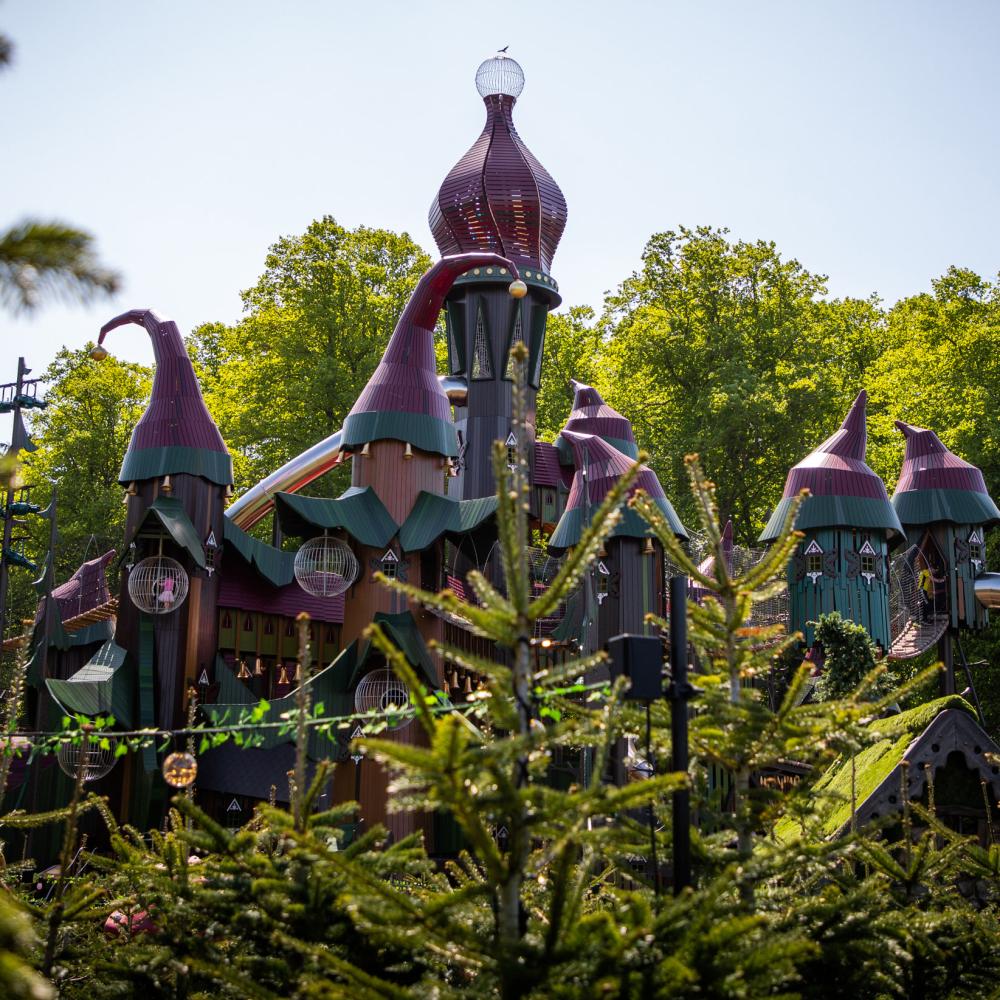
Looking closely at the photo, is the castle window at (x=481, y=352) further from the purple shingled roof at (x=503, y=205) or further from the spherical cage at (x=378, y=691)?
the spherical cage at (x=378, y=691)

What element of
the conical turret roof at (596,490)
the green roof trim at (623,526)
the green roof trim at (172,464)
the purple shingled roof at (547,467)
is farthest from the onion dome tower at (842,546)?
the green roof trim at (172,464)

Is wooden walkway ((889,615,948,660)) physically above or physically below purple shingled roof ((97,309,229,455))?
below

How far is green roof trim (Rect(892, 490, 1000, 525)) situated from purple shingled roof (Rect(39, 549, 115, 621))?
16.5m

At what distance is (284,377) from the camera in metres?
33.7

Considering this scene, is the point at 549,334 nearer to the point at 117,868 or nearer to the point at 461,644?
the point at 461,644

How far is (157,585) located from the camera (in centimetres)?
1909

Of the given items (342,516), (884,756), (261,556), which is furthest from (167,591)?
(884,756)

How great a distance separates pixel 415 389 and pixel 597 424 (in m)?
6.92

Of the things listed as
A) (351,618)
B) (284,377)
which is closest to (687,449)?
(284,377)

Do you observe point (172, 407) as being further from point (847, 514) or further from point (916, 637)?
point (916, 637)

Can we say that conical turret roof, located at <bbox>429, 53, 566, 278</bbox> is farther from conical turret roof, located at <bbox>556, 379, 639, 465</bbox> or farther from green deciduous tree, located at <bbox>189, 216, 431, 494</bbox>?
green deciduous tree, located at <bbox>189, 216, 431, 494</bbox>

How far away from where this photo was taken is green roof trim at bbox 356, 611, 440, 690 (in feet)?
60.6

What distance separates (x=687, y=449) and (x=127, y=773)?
57.3 feet

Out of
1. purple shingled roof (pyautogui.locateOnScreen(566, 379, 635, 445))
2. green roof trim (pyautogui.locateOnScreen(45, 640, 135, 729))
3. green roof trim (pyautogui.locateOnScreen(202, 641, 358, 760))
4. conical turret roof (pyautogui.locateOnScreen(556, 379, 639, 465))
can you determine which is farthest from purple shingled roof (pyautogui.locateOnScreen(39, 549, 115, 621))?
purple shingled roof (pyautogui.locateOnScreen(566, 379, 635, 445))
